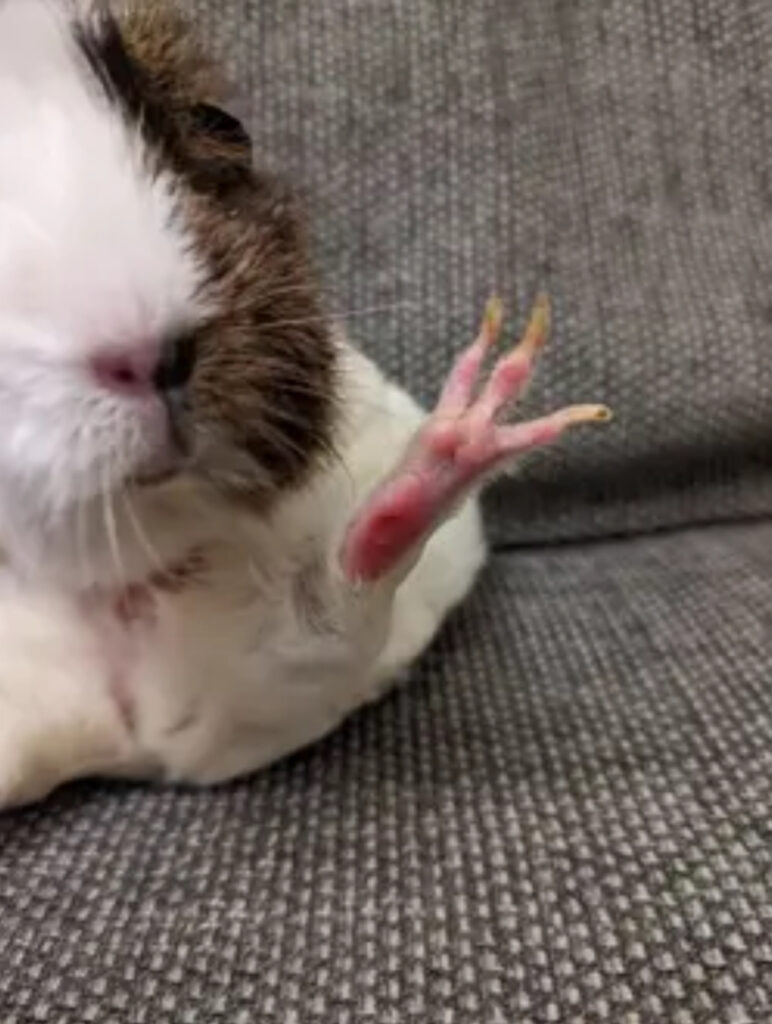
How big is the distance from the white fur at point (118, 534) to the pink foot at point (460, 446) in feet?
0.17

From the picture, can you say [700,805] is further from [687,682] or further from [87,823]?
[87,823]

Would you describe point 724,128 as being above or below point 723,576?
above

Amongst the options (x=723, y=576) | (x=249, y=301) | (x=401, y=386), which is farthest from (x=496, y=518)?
(x=249, y=301)

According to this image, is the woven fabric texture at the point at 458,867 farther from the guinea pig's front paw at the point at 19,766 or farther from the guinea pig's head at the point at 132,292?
the guinea pig's head at the point at 132,292

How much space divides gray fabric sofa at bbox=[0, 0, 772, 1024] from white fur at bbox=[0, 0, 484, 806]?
0.03m

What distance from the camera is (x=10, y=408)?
1.95 feet

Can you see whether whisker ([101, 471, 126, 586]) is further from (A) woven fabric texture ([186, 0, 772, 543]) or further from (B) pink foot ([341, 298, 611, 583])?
(A) woven fabric texture ([186, 0, 772, 543])

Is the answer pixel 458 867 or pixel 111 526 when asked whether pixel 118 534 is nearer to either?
pixel 111 526

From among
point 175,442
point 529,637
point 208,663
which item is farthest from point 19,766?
point 529,637

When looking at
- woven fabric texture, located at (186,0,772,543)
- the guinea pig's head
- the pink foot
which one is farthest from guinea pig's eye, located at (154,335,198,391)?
woven fabric texture, located at (186,0,772,543)

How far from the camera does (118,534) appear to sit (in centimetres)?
66

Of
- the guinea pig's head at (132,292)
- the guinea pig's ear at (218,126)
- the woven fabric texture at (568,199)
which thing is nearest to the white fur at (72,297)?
the guinea pig's head at (132,292)

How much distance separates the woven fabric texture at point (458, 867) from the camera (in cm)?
61

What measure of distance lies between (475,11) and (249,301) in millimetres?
686
